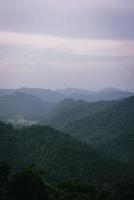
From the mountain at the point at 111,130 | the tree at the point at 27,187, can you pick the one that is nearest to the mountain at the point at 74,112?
the mountain at the point at 111,130

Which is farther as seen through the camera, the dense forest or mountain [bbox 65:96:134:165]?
mountain [bbox 65:96:134:165]

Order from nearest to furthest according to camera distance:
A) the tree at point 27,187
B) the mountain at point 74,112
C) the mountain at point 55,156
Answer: the tree at point 27,187 → the mountain at point 55,156 → the mountain at point 74,112

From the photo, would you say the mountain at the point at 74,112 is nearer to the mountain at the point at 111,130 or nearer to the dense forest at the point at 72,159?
the mountain at the point at 111,130

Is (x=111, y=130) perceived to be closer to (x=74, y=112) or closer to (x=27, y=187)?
(x=74, y=112)

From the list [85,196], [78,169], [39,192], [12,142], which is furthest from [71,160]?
[39,192]

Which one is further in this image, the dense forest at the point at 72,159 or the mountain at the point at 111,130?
the mountain at the point at 111,130

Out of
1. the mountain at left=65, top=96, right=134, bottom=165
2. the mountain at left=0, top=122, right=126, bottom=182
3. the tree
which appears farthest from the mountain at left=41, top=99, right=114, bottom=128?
the tree

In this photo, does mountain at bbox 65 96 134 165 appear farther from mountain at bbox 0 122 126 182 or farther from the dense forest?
mountain at bbox 0 122 126 182
